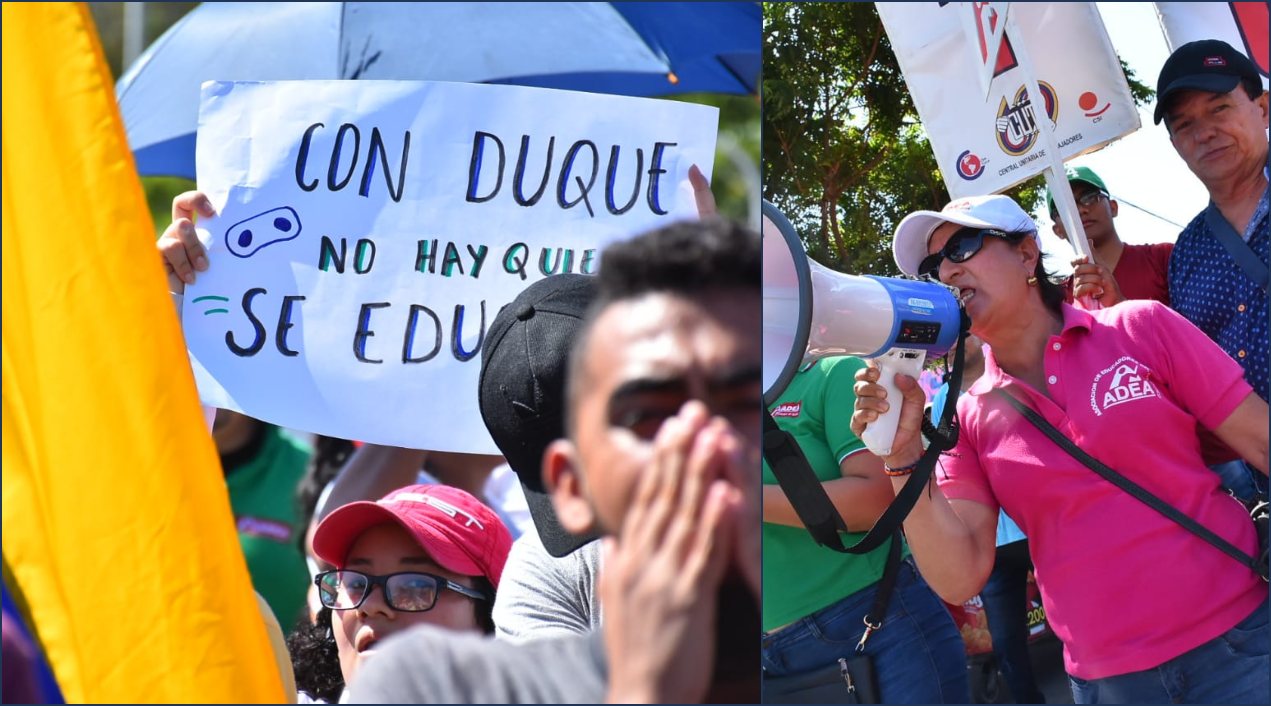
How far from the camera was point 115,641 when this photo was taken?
1.81 metres

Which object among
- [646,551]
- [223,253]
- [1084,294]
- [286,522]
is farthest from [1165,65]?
[286,522]

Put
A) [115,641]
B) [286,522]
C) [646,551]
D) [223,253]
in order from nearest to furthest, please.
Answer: [646,551], [115,641], [223,253], [286,522]

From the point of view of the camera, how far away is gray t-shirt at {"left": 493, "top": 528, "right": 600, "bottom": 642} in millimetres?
2141

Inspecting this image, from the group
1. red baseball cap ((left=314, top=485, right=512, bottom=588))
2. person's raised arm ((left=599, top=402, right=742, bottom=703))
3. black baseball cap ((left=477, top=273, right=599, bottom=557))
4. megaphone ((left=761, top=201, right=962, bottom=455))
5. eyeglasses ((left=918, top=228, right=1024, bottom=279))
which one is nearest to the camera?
person's raised arm ((left=599, top=402, right=742, bottom=703))

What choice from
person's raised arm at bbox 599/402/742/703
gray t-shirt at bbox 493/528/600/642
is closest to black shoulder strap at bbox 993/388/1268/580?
gray t-shirt at bbox 493/528/600/642

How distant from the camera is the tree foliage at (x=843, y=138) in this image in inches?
98.8

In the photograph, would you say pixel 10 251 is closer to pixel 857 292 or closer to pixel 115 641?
pixel 115 641

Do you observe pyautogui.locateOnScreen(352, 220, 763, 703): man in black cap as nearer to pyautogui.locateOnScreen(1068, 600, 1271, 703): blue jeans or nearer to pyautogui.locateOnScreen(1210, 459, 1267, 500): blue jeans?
pyautogui.locateOnScreen(1068, 600, 1271, 703): blue jeans

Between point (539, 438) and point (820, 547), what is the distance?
703 millimetres

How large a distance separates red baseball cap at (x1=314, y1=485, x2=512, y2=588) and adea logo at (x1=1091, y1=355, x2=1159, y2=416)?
113 cm

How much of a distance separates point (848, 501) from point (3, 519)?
141cm

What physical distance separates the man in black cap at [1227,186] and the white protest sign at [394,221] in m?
0.96

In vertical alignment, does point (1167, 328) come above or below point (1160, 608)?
above

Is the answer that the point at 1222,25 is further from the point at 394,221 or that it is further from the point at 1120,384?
the point at 394,221
